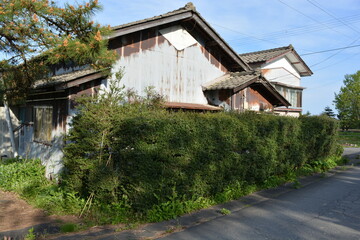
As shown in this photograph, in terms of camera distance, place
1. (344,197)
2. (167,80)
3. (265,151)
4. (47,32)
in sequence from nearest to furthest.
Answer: (47,32) → (344,197) → (265,151) → (167,80)

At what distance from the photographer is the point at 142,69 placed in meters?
8.57

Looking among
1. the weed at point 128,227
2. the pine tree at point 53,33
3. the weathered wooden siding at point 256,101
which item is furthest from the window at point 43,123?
the weathered wooden siding at point 256,101

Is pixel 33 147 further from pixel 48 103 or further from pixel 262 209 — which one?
pixel 262 209

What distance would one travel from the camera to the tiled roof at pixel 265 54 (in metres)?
18.5

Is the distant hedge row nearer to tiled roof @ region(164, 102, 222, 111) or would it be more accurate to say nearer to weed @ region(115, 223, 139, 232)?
weed @ region(115, 223, 139, 232)

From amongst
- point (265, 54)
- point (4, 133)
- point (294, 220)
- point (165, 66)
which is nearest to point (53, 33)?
point (165, 66)

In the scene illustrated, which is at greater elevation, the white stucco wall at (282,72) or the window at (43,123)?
the white stucco wall at (282,72)

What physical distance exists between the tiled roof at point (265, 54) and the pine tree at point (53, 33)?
14459 millimetres

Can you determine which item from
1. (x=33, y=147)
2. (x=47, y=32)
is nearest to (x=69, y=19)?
(x=47, y=32)

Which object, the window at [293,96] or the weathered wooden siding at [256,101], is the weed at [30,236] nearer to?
the weathered wooden siding at [256,101]

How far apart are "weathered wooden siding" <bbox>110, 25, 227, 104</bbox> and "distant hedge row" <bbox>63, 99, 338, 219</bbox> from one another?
2.56m

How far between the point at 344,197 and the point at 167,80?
6042mm

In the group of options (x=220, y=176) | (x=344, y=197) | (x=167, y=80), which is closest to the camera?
(x=220, y=176)

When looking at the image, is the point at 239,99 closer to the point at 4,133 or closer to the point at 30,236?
the point at 30,236
